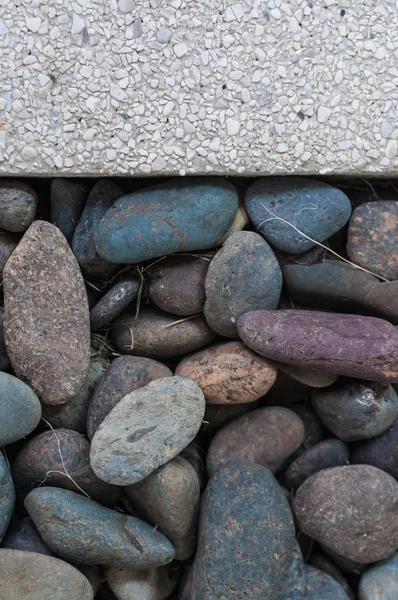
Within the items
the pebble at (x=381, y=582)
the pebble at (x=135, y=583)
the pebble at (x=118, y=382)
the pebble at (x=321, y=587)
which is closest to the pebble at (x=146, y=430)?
the pebble at (x=118, y=382)

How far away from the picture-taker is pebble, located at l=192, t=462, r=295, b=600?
4.09 ft

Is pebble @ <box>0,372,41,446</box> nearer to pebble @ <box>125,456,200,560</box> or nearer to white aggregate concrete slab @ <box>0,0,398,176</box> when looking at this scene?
pebble @ <box>125,456,200,560</box>

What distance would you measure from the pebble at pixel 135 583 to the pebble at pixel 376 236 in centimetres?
92

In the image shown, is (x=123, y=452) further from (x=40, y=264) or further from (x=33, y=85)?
(x=33, y=85)

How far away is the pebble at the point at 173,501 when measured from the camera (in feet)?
4.21

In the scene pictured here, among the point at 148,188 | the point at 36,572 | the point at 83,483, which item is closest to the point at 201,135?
the point at 148,188

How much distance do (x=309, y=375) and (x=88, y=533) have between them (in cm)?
62

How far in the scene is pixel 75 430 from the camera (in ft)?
4.59

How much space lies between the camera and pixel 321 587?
136 cm

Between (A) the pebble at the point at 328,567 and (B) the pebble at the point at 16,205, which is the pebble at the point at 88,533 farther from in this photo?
(B) the pebble at the point at 16,205

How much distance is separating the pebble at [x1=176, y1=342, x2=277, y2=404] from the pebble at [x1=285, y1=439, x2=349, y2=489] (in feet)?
0.71

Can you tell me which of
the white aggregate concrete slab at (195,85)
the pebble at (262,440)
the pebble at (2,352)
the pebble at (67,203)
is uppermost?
the white aggregate concrete slab at (195,85)

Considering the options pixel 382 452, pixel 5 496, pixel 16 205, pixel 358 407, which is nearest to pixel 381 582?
pixel 382 452

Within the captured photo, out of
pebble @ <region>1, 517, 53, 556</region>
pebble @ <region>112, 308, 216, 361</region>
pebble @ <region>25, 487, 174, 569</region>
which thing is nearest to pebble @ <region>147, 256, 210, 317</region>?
pebble @ <region>112, 308, 216, 361</region>
